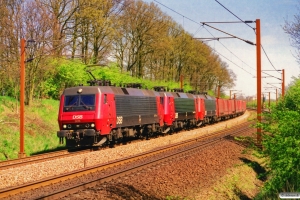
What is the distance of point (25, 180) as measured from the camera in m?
12.4

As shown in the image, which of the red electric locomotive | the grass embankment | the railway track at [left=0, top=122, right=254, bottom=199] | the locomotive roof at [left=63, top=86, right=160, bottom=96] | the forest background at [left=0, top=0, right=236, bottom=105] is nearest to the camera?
the railway track at [left=0, top=122, right=254, bottom=199]

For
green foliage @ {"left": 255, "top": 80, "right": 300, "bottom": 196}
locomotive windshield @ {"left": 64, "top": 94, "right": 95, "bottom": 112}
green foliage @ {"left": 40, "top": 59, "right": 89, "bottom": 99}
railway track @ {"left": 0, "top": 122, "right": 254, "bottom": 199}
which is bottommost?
railway track @ {"left": 0, "top": 122, "right": 254, "bottom": 199}

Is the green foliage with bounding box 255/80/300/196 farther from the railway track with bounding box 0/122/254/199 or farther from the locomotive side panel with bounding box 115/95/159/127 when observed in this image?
the locomotive side panel with bounding box 115/95/159/127

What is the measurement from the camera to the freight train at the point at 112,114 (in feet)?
60.7

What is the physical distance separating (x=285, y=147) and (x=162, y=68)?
147ft

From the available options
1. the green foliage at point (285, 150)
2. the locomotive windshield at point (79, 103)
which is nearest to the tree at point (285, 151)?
the green foliage at point (285, 150)

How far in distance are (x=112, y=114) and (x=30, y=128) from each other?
680 centimetres

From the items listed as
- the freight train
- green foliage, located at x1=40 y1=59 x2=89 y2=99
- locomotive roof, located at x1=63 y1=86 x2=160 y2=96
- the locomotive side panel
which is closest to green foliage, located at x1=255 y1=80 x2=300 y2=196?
the freight train

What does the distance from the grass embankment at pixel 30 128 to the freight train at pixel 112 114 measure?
7.51 feet

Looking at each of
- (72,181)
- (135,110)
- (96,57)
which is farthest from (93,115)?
(96,57)

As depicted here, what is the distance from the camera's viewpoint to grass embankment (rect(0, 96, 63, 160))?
2060cm

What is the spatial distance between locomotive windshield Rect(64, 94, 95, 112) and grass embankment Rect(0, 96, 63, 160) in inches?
144

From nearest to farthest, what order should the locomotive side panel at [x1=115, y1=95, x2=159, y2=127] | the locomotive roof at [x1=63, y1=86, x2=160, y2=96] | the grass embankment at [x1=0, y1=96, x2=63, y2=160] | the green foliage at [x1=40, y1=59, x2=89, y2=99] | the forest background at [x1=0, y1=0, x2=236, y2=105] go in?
the locomotive roof at [x1=63, y1=86, x2=160, y2=96]
the grass embankment at [x1=0, y1=96, x2=63, y2=160]
the locomotive side panel at [x1=115, y1=95, x2=159, y2=127]
the forest background at [x1=0, y1=0, x2=236, y2=105]
the green foliage at [x1=40, y1=59, x2=89, y2=99]

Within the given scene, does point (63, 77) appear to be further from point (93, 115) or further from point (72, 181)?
point (72, 181)
